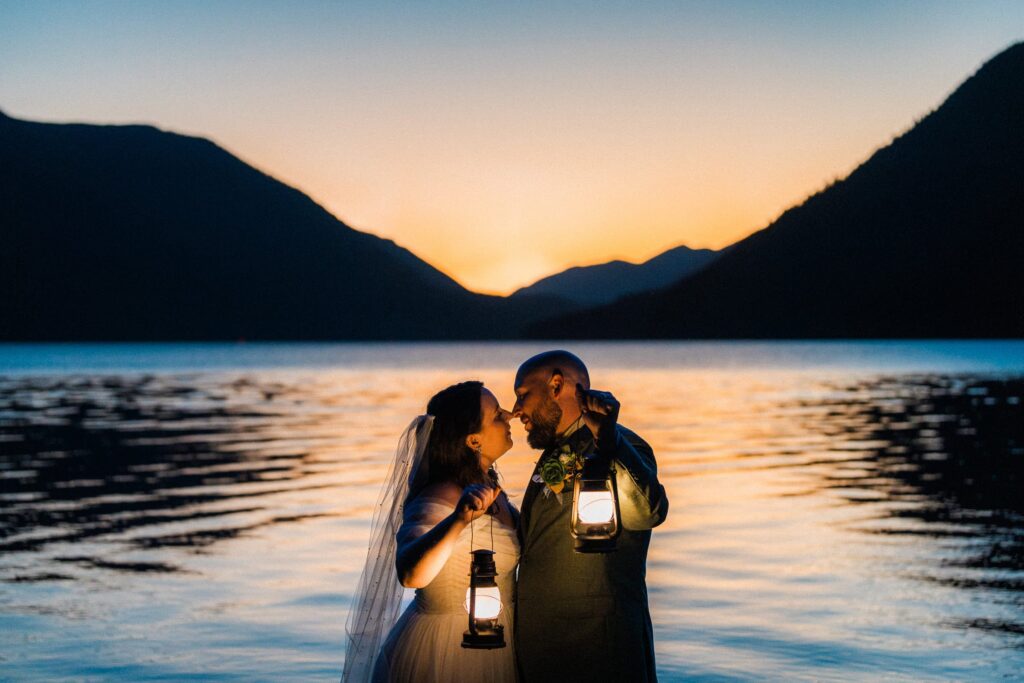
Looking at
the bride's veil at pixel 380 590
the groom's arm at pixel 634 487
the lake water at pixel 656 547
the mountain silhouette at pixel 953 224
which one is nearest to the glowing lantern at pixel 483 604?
the groom's arm at pixel 634 487

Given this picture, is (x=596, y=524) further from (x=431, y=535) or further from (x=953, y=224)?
(x=953, y=224)

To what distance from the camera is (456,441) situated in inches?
175

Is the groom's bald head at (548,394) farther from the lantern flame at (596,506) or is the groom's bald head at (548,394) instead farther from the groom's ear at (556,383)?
the lantern flame at (596,506)

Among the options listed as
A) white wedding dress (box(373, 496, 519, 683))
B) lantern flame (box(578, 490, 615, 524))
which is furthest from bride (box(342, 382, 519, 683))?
lantern flame (box(578, 490, 615, 524))

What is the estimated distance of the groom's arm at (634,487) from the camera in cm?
429

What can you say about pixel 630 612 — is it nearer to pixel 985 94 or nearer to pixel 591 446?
pixel 591 446

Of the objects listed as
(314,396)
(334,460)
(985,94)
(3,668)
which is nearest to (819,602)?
(3,668)

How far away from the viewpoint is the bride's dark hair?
446cm

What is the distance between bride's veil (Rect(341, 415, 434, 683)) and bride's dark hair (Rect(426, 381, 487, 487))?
393 mm

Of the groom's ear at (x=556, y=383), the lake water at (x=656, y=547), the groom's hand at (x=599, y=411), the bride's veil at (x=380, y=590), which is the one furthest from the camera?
the lake water at (x=656, y=547)

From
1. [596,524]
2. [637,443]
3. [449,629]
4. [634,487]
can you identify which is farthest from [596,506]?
[449,629]

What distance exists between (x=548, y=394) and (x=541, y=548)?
570mm

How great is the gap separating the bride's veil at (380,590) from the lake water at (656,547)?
14.0ft

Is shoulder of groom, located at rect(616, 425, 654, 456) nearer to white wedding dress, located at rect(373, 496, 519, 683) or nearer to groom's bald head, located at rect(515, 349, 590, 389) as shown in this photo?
groom's bald head, located at rect(515, 349, 590, 389)
